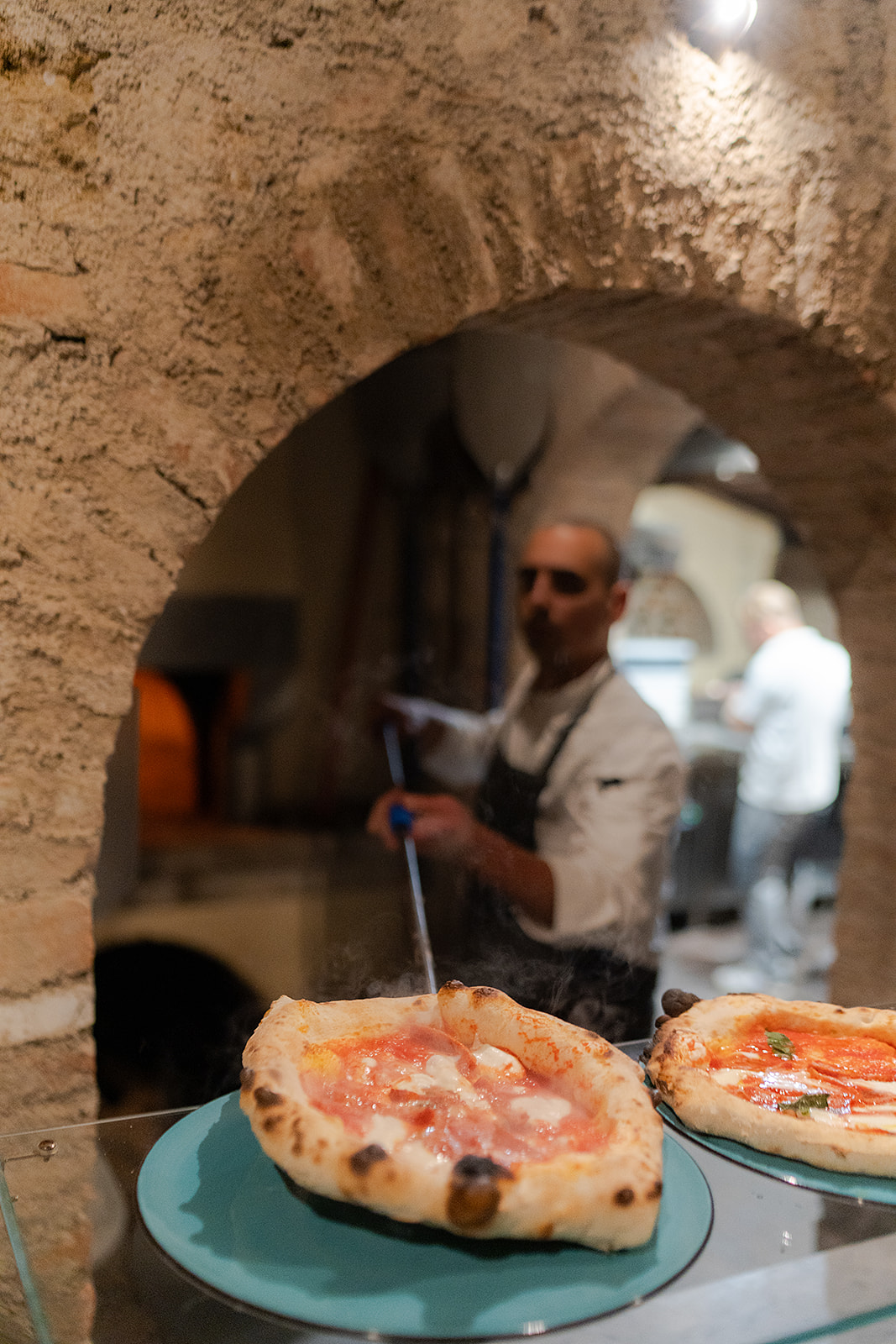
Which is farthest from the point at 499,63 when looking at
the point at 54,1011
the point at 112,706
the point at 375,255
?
the point at 54,1011

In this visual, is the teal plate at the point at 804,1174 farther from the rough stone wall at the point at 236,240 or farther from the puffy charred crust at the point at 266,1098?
the rough stone wall at the point at 236,240

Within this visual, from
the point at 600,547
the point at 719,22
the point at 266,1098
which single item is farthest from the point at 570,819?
the point at 719,22

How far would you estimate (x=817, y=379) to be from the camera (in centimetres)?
189

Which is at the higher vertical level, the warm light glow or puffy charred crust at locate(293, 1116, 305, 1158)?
the warm light glow

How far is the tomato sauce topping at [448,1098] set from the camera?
75 cm

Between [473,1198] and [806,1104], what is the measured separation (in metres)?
0.38

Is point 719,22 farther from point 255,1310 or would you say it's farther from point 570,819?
point 255,1310

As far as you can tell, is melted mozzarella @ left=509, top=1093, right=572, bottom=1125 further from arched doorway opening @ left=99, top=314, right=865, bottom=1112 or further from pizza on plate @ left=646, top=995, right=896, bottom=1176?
arched doorway opening @ left=99, top=314, right=865, bottom=1112

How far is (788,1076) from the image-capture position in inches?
36.9

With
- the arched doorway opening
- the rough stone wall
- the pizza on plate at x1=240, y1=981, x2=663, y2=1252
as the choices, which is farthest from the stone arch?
the arched doorway opening

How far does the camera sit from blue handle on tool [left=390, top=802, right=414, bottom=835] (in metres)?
1.79

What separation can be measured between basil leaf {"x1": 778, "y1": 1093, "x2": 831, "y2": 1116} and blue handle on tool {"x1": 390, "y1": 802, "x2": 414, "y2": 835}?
998 mm

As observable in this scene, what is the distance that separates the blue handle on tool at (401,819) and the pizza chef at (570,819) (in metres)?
0.02

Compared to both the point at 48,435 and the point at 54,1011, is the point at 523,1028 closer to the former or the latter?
the point at 54,1011
